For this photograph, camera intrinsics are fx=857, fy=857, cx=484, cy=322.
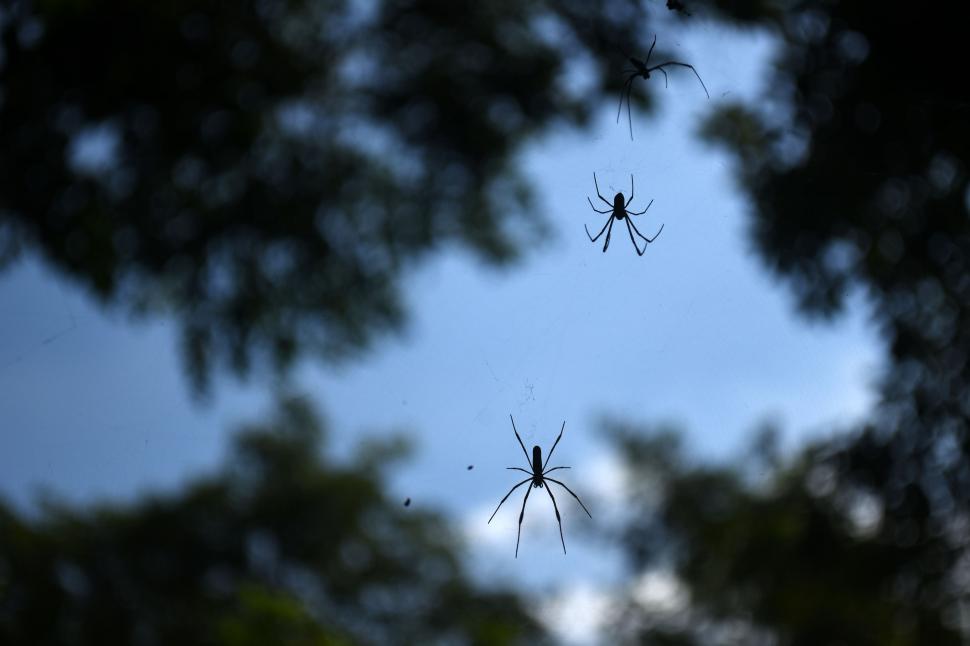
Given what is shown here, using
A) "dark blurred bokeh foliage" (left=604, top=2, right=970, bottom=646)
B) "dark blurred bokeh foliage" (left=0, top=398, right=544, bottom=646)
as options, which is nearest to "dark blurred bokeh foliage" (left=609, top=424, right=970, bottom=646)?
"dark blurred bokeh foliage" (left=604, top=2, right=970, bottom=646)

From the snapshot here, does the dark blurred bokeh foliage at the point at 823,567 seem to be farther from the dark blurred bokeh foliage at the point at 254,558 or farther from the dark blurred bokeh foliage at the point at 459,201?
the dark blurred bokeh foliage at the point at 254,558

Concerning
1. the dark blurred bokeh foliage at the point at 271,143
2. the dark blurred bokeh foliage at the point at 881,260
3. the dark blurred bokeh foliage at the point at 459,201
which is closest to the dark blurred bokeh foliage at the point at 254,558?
the dark blurred bokeh foliage at the point at 459,201

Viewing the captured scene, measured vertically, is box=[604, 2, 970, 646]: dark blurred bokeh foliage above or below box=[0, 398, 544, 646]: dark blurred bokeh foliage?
below

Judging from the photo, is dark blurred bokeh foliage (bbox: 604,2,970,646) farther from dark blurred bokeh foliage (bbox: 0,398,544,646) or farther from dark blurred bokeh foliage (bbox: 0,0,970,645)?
dark blurred bokeh foliage (bbox: 0,398,544,646)

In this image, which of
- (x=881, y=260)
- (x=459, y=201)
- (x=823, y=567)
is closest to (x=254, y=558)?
(x=459, y=201)

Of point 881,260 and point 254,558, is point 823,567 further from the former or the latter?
point 254,558

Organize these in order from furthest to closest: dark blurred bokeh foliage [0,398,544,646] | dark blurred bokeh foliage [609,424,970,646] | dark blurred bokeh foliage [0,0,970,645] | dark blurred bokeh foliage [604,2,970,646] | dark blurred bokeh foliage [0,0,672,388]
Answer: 1. dark blurred bokeh foliage [0,398,544,646]
2. dark blurred bokeh foliage [0,0,672,388]
3. dark blurred bokeh foliage [609,424,970,646]
4. dark blurred bokeh foliage [0,0,970,645]
5. dark blurred bokeh foliage [604,2,970,646]

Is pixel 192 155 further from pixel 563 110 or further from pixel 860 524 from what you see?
pixel 860 524

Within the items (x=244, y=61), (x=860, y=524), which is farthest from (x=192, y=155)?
(x=860, y=524)

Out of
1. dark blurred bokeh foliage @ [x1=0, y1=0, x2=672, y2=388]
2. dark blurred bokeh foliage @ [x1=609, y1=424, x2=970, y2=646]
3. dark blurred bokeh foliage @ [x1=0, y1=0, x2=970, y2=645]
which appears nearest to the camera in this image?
dark blurred bokeh foliage @ [x1=0, y1=0, x2=970, y2=645]
